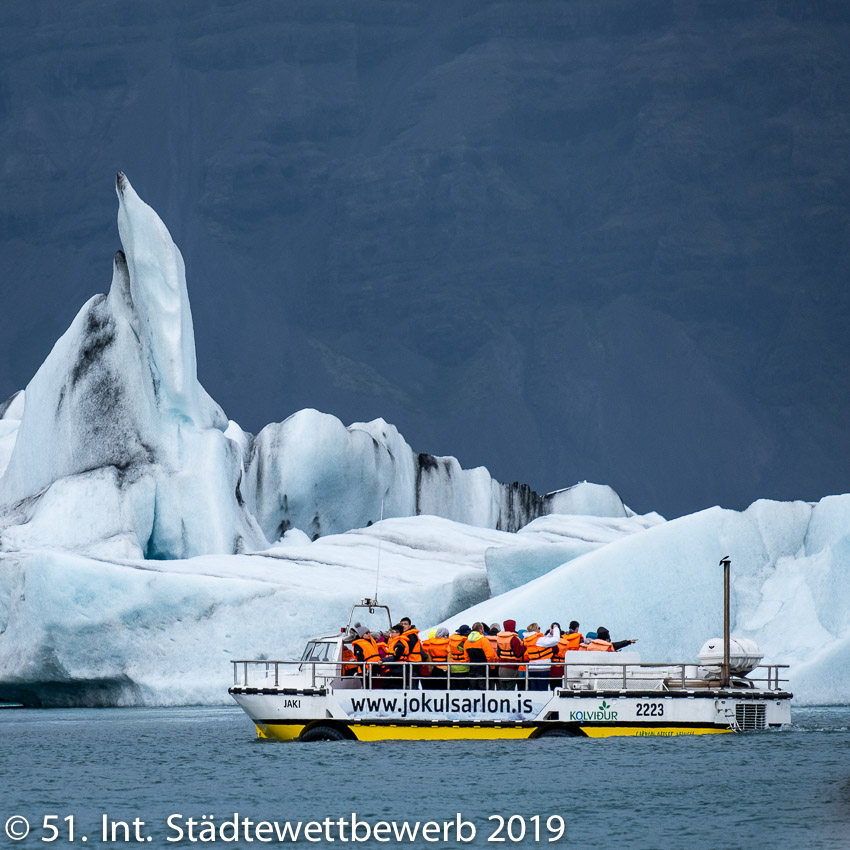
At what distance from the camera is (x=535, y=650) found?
22422mm

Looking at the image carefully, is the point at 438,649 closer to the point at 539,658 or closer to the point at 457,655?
the point at 457,655

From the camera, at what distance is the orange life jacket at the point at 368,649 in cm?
2225

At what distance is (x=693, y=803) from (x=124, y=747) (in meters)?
9.18

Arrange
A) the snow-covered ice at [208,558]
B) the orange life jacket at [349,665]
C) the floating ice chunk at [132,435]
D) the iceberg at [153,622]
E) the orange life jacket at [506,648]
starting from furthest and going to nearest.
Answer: the floating ice chunk at [132,435]
the iceberg at [153,622]
the snow-covered ice at [208,558]
the orange life jacket at [349,665]
the orange life jacket at [506,648]

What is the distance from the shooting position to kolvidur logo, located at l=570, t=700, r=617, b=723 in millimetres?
22141

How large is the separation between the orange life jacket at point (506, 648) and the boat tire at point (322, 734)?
2.42 meters

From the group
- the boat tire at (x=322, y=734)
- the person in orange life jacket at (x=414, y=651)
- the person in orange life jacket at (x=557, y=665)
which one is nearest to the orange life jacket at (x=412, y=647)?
the person in orange life jacket at (x=414, y=651)

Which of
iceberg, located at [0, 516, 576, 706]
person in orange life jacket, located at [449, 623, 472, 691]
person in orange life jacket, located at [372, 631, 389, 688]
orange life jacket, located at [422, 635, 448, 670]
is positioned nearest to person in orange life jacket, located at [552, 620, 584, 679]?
person in orange life jacket, located at [449, 623, 472, 691]

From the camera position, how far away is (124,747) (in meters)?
22.8

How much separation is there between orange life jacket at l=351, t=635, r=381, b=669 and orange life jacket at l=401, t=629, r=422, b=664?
0.43 meters

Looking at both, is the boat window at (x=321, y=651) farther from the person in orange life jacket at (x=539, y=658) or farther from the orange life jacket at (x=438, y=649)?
the person in orange life jacket at (x=539, y=658)

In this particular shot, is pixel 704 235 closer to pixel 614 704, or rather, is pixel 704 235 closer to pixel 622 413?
pixel 622 413

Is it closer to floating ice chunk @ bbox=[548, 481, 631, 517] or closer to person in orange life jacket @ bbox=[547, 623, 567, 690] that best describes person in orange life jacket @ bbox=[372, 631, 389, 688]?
person in orange life jacket @ bbox=[547, 623, 567, 690]

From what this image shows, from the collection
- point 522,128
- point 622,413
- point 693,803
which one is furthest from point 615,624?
point 522,128
